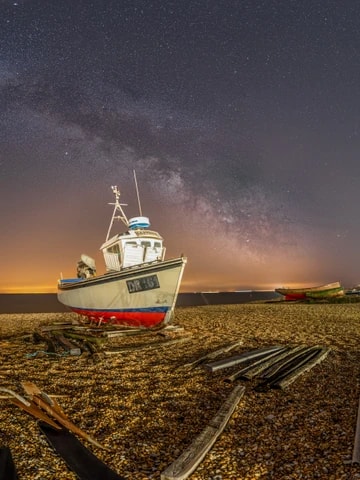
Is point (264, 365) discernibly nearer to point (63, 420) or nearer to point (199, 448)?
point (199, 448)

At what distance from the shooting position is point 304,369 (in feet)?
24.1

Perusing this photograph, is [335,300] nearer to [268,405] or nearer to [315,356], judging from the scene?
[315,356]

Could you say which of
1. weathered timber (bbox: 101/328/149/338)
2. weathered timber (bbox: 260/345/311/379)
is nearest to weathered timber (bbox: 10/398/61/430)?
weathered timber (bbox: 260/345/311/379)

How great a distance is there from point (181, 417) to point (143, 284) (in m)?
9.74

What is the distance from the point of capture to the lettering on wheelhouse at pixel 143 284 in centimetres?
1448

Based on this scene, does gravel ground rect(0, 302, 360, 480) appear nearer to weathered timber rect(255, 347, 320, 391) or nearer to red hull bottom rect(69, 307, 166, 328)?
weathered timber rect(255, 347, 320, 391)

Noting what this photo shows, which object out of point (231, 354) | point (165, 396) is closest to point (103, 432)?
point (165, 396)

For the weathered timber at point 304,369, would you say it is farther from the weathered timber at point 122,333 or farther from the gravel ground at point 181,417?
the weathered timber at point 122,333

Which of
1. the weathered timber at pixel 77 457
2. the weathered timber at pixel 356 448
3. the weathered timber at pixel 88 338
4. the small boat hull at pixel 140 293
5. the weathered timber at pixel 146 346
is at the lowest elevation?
the weathered timber at pixel 356 448

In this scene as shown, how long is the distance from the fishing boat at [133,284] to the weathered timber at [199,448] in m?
9.11

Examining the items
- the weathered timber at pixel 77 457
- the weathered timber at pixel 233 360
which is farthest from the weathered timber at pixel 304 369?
the weathered timber at pixel 77 457

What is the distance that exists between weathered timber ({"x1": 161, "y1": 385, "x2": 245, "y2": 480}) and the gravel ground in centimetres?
10

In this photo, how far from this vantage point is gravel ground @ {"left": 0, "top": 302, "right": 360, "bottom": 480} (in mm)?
3709

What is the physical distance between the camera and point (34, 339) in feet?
42.2
